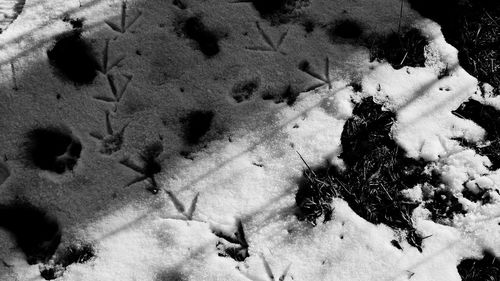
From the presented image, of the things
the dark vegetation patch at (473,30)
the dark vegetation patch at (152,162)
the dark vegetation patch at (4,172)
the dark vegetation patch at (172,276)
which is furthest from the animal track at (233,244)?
the dark vegetation patch at (473,30)

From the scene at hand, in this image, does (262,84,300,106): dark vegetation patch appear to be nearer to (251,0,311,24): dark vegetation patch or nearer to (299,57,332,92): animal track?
(299,57,332,92): animal track

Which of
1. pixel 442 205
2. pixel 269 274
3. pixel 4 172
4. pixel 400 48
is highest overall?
pixel 400 48

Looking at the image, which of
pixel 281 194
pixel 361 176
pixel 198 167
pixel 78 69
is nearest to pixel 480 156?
pixel 361 176

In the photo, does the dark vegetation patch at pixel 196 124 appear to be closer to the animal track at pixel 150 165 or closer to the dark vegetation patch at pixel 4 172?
the animal track at pixel 150 165

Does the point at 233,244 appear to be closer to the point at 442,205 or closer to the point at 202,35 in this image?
the point at 442,205

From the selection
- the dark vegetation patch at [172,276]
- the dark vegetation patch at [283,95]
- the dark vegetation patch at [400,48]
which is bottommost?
the dark vegetation patch at [172,276]

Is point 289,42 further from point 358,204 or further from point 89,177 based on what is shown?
point 89,177

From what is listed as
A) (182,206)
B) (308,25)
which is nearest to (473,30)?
(308,25)

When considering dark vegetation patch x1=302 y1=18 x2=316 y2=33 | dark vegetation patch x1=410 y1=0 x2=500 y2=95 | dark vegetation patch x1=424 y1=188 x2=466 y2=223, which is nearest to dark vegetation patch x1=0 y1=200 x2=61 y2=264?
dark vegetation patch x1=302 y1=18 x2=316 y2=33
